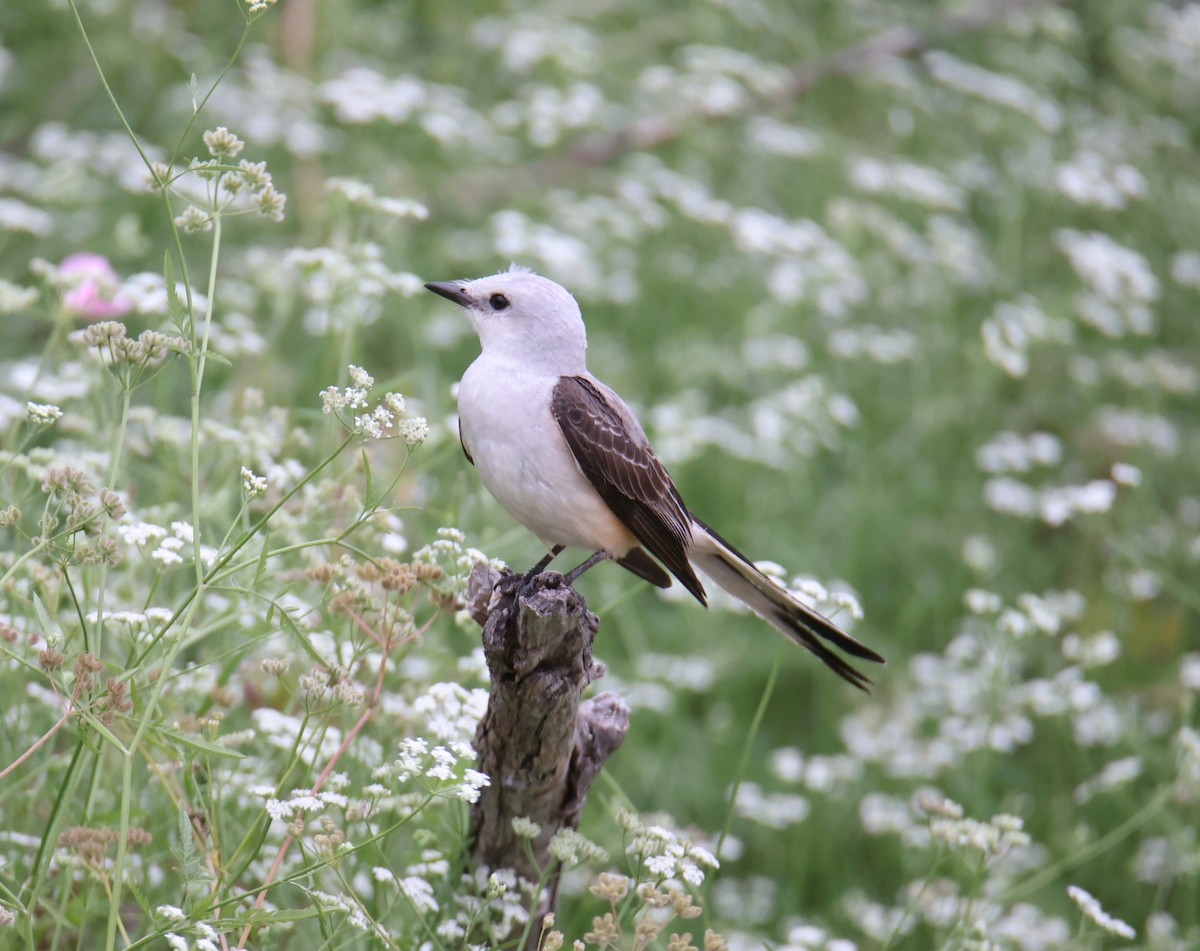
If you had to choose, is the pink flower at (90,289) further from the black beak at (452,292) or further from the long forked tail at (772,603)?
the long forked tail at (772,603)

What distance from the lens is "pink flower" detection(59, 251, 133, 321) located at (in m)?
3.79

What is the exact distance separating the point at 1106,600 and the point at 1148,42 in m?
4.68

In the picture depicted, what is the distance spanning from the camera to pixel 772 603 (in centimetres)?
375

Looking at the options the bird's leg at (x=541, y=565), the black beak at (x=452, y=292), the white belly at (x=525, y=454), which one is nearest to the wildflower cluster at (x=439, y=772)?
the bird's leg at (x=541, y=565)

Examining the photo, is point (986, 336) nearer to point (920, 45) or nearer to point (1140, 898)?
point (1140, 898)

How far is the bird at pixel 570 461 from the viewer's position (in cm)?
342

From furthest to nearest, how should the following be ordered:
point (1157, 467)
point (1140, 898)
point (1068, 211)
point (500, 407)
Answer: point (1068, 211)
point (1157, 467)
point (1140, 898)
point (500, 407)

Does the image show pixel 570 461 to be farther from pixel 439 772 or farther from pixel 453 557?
pixel 439 772

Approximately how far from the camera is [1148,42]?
29.0 ft

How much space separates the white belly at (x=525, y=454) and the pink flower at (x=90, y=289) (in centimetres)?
116

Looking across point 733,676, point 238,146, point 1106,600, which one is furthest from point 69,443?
point 1106,600

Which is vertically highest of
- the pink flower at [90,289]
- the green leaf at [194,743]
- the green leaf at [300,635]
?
the green leaf at [300,635]

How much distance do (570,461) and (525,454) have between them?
14 centimetres

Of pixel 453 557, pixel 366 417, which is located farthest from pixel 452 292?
pixel 366 417
